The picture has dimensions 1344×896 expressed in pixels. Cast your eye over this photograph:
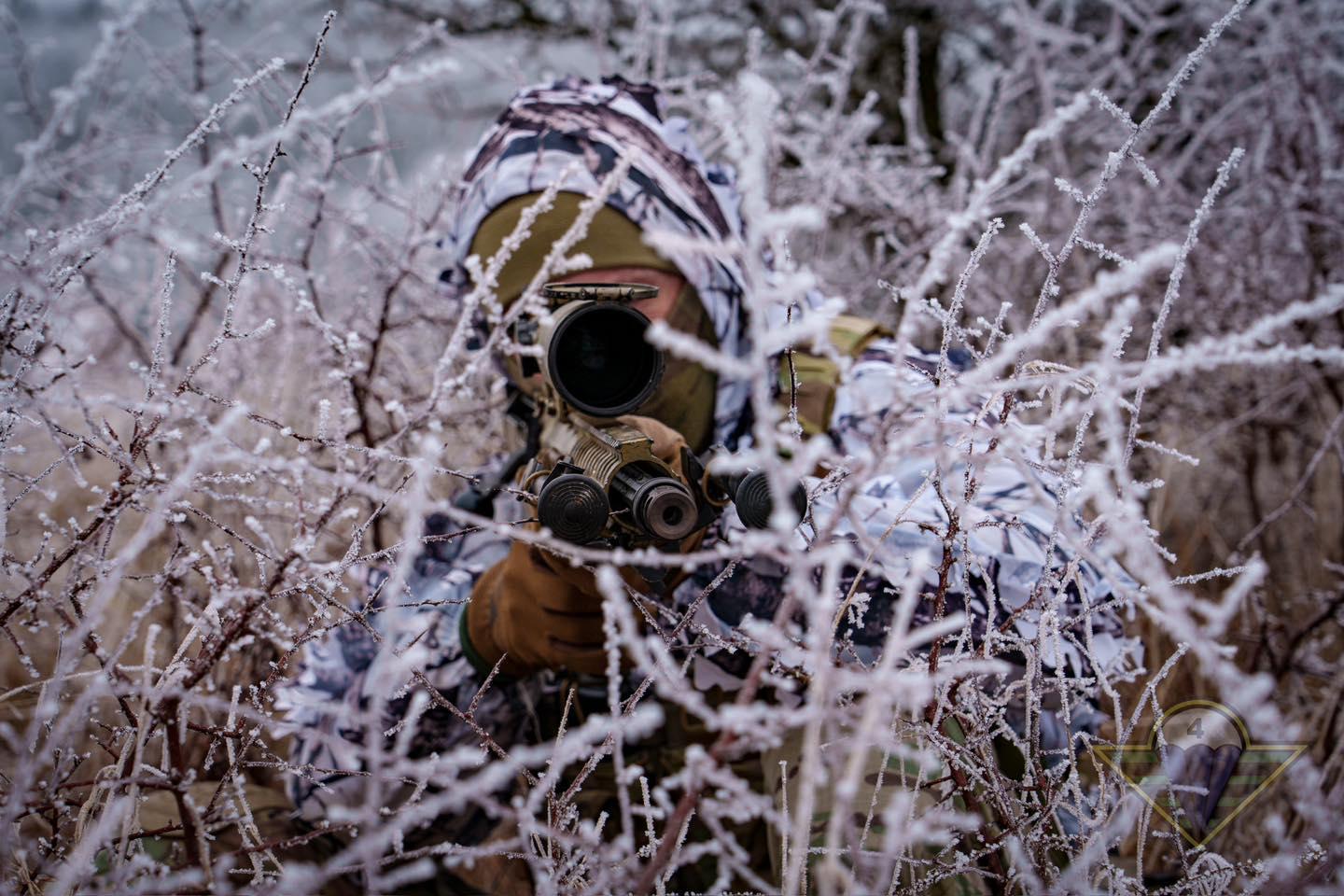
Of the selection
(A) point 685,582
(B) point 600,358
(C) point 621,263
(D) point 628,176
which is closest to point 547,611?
(A) point 685,582

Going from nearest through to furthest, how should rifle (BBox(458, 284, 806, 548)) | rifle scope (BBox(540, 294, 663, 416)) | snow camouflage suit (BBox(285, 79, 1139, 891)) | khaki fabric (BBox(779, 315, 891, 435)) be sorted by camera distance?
rifle (BBox(458, 284, 806, 548)) < rifle scope (BBox(540, 294, 663, 416)) < snow camouflage suit (BBox(285, 79, 1139, 891)) < khaki fabric (BBox(779, 315, 891, 435))

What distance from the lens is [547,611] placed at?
1265mm

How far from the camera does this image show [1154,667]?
5.43 ft

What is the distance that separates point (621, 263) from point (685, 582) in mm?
557

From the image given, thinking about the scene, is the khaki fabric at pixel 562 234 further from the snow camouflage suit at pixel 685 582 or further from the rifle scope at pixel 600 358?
the rifle scope at pixel 600 358

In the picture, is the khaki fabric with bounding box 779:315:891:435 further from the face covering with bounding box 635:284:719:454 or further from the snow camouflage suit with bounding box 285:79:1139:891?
the face covering with bounding box 635:284:719:454

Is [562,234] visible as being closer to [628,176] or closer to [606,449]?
[628,176]

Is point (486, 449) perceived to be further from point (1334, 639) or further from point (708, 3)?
point (708, 3)

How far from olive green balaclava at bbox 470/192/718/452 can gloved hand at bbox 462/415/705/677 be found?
0.22 metres

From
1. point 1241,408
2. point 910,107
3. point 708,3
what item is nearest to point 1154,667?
point 1241,408

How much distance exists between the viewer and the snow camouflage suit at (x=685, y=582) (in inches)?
49.1

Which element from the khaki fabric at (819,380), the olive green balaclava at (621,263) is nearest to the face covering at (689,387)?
the olive green balaclava at (621,263)

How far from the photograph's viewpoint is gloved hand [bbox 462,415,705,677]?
47.0 inches

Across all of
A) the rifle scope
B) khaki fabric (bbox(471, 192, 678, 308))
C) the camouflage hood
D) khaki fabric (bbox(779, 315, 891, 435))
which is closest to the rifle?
the rifle scope
